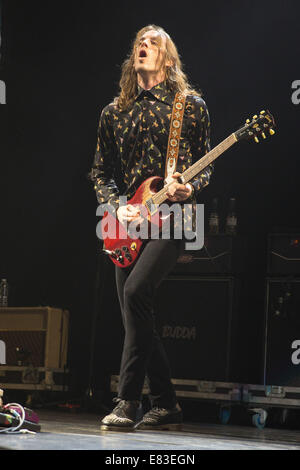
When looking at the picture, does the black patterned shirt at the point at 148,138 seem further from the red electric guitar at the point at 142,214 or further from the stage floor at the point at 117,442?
the stage floor at the point at 117,442

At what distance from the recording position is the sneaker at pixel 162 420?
2.92 metres

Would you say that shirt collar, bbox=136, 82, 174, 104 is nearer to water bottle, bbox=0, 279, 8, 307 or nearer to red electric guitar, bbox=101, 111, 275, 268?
red electric guitar, bbox=101, 111, 275, 268

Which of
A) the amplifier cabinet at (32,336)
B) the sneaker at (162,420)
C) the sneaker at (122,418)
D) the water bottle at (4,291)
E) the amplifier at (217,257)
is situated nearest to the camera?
the sneaker at (122,418)

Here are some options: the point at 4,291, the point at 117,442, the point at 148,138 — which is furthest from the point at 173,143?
the point at 4,291

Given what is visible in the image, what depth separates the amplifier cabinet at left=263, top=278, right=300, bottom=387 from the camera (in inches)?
168

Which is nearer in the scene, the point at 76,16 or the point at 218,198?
the point at 218,198

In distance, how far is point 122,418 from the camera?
2777mm

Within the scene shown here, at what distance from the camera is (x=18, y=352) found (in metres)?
4.98

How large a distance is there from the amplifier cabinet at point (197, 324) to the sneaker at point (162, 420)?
4.59 ft

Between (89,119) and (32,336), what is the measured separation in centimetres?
165

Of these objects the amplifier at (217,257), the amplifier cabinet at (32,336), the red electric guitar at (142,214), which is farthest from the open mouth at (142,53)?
the amplifier cabinet at (32,336)
